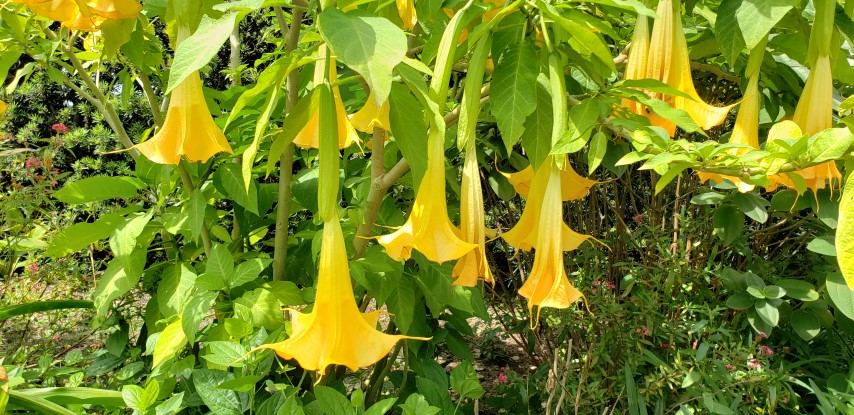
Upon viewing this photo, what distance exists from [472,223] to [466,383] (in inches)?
22.1

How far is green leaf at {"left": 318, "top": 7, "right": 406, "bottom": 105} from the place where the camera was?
1.76ft

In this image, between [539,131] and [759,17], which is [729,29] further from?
[539,131]

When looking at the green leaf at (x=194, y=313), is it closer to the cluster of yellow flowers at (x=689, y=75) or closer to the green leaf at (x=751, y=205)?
the cluster of yellow flowers at (x=689, y=75)

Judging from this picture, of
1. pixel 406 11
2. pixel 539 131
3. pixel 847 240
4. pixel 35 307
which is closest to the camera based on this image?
pixel 847 240

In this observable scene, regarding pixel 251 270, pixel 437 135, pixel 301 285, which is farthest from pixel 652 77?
pixel 301 285

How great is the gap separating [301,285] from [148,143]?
0.79 metres

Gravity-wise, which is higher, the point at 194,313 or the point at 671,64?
the point at 671,64

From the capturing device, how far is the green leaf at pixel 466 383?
1.21 m

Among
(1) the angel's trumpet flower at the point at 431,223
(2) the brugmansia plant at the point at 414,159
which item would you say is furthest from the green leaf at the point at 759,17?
(1) the angel's trumpet flower at the point at 431,223

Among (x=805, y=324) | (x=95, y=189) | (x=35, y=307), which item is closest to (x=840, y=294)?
(x=805, y=324)

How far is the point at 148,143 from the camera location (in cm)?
79

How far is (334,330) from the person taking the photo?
0.70 m

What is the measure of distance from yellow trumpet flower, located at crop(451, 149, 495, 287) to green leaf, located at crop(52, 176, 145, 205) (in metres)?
0.96

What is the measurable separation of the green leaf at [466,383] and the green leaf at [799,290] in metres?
Result: 0.81
